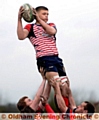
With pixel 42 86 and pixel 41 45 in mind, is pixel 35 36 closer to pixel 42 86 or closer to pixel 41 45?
pixel 41 45

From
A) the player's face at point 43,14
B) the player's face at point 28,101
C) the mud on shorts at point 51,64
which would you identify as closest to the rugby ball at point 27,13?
the player's face at point 43,14

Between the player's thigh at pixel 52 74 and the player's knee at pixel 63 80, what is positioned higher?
the player's thigh at pixel 52 74

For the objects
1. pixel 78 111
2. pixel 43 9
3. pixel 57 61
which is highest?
pixel 43 9

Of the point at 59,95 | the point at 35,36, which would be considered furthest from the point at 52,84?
the point at 35,36

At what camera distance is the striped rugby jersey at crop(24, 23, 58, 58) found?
33.7 ft

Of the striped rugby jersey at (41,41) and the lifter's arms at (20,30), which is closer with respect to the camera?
the lifter's arms at (20,30)

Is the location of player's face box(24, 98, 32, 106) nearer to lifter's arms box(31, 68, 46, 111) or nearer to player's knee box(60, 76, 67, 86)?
lifter's arms box(31, 68, 46, 111)

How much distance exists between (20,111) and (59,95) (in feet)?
2.49

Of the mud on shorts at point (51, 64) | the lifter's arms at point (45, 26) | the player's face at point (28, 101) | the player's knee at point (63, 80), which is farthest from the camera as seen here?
the player's face at point (28, 101)

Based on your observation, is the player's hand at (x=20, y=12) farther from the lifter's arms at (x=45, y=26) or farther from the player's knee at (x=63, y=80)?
the player's knee at (x=63, y=80)

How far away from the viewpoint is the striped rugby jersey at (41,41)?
33.7 ft

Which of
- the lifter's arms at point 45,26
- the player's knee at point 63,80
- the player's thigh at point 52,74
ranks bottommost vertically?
the player's knee at point 63,80

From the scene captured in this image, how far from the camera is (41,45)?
1027 centimetres

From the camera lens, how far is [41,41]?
33.8ft
